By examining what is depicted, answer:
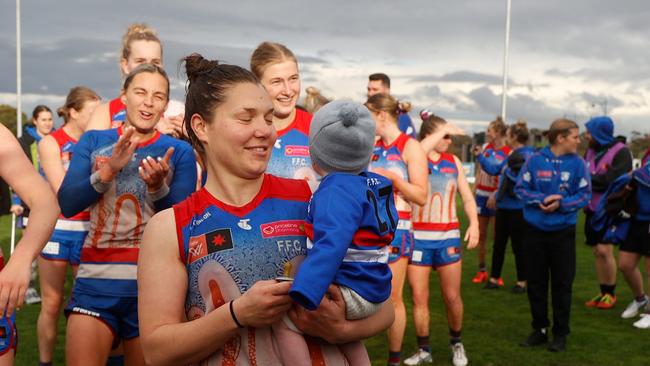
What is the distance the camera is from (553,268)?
25.2 feet

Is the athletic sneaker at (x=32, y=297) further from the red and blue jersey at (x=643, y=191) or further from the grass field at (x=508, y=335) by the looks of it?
the red and blue jersey at (x=643, y=191)

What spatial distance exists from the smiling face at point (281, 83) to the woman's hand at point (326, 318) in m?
2.09

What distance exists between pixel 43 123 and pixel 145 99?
27.1ft

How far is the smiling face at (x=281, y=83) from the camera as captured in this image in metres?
4.28

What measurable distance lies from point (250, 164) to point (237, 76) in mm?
321

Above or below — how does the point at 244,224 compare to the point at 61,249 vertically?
above

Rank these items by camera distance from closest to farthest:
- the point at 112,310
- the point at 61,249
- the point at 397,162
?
1. the point at 112,310
2. the point at 61,249
3. the point at 397,162

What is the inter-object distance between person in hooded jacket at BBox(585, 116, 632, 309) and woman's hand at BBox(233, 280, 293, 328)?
321 inches

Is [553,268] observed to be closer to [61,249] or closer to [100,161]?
[61,249]

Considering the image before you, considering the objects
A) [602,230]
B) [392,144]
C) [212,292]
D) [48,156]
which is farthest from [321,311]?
[602,230]

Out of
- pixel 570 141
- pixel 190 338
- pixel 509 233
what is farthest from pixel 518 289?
pixel 190 338

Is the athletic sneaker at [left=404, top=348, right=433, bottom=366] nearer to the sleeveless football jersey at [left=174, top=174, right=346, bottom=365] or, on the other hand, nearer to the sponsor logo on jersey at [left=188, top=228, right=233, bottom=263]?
the sleeveless football jersey at [left=174, top=174, right=346, bottom=365]

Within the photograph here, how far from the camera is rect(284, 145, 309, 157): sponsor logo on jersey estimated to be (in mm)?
4363

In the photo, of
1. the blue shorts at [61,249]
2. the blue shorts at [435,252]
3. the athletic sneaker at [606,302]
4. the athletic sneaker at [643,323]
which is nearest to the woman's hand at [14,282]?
the blue shorts at [61,249]
